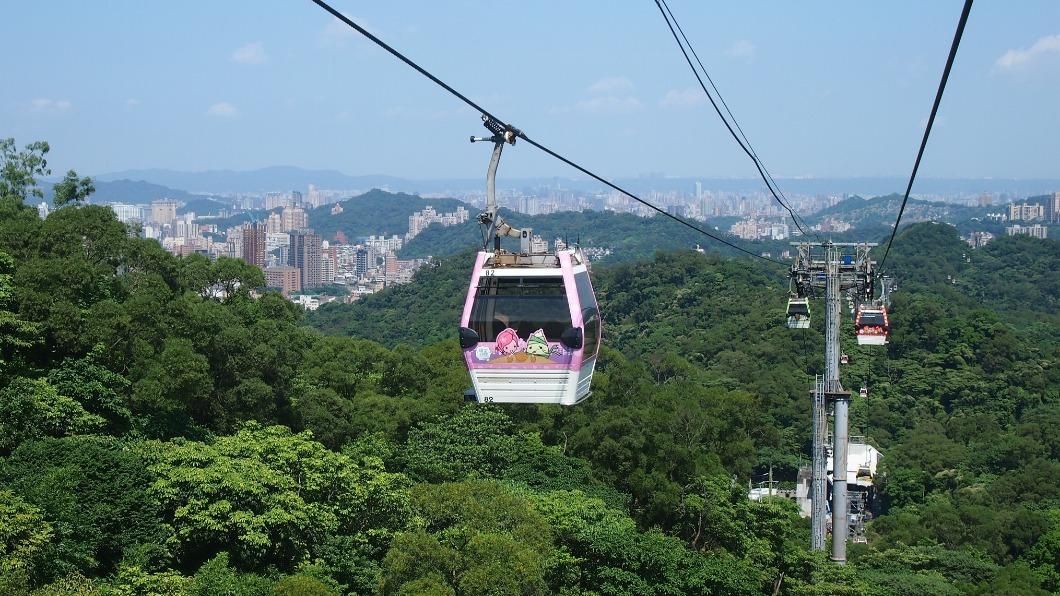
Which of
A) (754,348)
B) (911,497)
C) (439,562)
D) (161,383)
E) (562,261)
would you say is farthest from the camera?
(754,348)

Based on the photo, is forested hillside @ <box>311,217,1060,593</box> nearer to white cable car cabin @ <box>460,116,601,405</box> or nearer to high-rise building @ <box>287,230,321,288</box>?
white cable car cabin @ <box>460,116,601,405</box>

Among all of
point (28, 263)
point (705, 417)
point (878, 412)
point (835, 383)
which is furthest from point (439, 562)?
point (878, 412)

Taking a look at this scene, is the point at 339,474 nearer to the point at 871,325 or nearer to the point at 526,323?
the point at 526,323

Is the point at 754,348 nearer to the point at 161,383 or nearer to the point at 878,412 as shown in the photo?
the point at 878,412

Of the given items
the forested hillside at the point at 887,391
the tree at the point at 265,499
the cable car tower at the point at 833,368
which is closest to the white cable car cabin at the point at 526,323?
the tree at the point at 265,499

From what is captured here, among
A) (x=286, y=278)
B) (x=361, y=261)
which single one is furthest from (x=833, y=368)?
(x=361, y=261)

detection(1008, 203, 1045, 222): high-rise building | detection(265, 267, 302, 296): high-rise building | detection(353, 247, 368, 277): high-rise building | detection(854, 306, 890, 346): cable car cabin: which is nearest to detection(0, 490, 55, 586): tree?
detection(854, 306, 890, 346): cable car cabin
